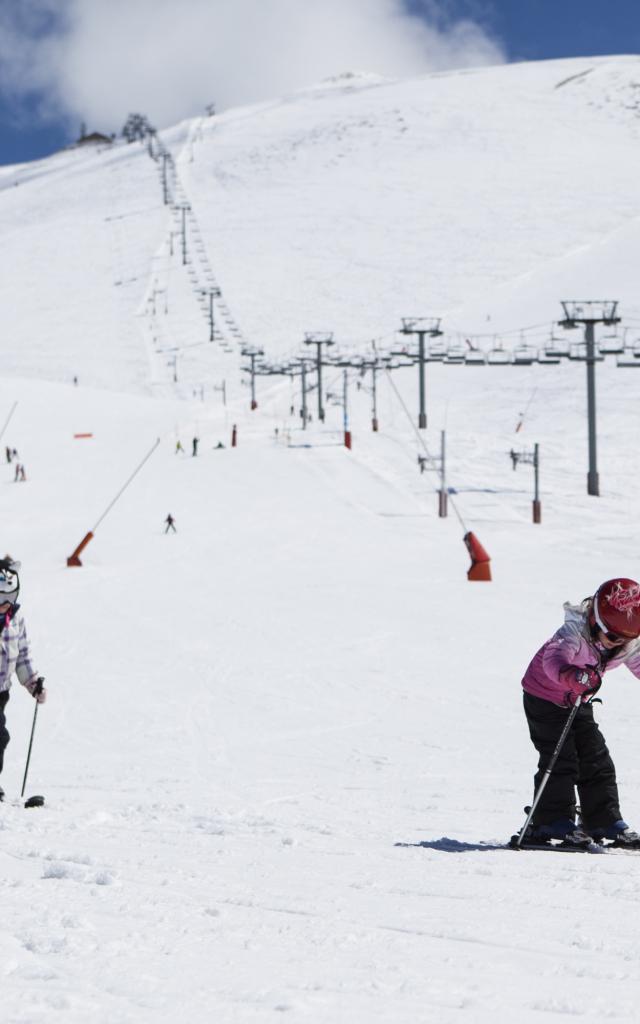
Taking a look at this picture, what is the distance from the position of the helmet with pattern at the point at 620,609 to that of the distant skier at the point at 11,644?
3.31 m

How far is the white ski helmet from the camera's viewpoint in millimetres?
6336

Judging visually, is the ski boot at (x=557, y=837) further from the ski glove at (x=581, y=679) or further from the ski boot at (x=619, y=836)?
the ski glove at (x=581, y=679)

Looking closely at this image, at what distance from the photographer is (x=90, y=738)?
30.8ft

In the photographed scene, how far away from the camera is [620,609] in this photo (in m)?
4.65

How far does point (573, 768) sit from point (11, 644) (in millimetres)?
3291

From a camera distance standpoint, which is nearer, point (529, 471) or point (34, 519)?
point (34, 519)

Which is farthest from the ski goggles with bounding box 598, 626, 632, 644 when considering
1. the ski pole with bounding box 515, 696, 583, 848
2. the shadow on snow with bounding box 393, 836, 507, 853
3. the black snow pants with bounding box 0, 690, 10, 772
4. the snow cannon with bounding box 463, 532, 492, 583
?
the snow cannon with bounding box 463, 532, 492, 583

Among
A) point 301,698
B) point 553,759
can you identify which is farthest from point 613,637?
point 301,698

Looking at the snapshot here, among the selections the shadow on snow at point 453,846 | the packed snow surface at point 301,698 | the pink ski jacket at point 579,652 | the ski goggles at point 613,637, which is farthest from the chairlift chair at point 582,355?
the ski goggles at point 613,637

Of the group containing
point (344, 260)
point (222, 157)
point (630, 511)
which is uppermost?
point (222, 157)

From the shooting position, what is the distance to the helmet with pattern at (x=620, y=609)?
183 inches

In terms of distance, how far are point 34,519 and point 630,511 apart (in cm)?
1601

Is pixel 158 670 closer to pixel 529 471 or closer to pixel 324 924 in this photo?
pixel 324 924

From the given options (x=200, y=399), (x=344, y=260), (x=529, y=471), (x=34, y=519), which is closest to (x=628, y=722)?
(x=34, y=519)
